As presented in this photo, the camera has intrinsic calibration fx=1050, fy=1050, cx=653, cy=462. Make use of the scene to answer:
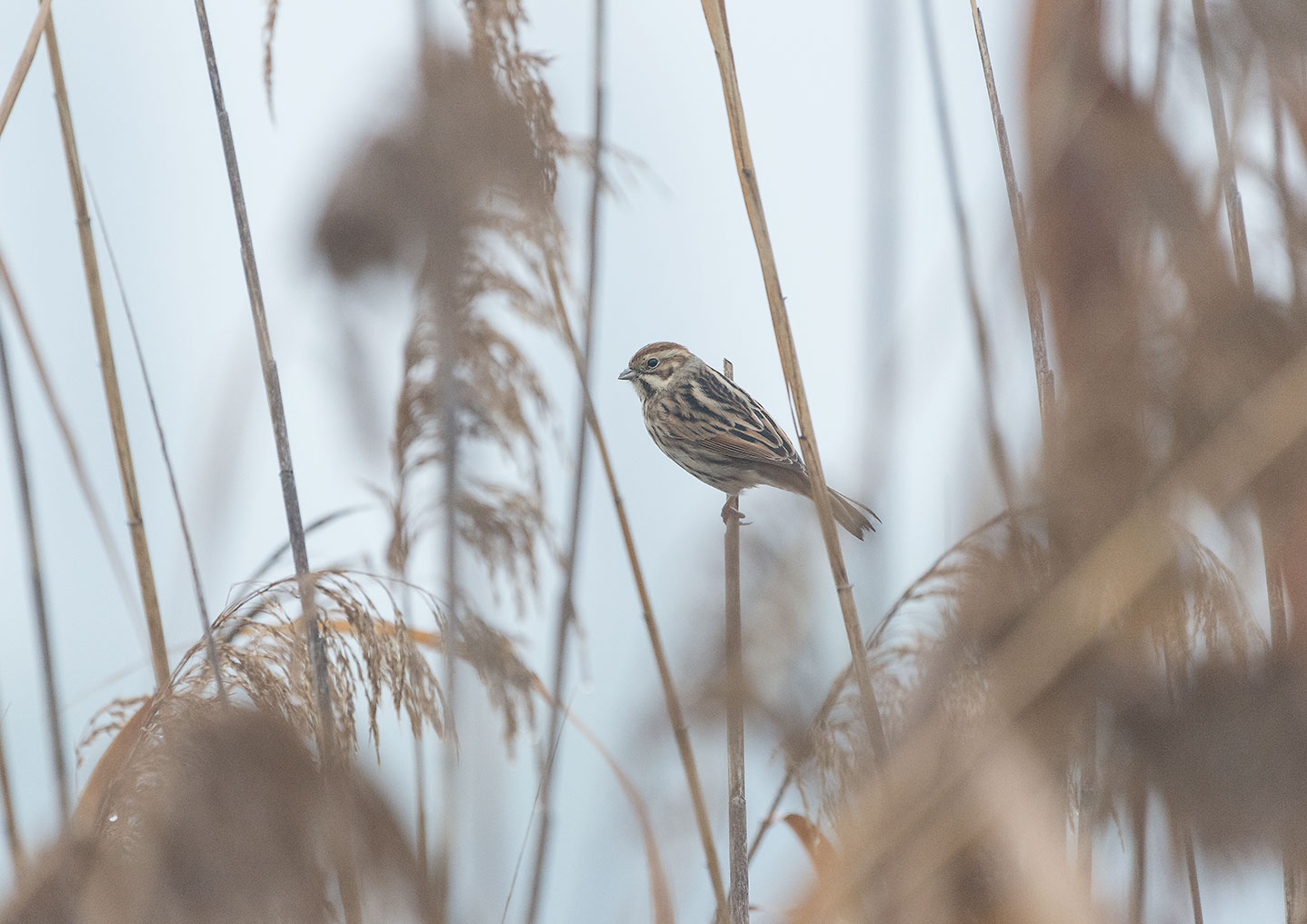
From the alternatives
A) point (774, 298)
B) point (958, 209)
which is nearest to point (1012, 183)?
point (958, 209)

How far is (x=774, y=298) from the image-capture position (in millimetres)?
1443

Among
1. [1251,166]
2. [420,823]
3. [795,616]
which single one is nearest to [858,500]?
[795,616]

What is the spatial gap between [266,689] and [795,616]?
Answer: 87 cm

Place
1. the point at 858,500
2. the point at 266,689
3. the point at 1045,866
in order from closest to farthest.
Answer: the point at 1045,866, the point at 858,500, the point at 266,689

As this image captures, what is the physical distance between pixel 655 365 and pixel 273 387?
2.55 meters

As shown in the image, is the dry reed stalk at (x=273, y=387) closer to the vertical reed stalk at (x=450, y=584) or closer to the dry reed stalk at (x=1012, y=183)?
the vertical reed stalk at (x=450, y=584)

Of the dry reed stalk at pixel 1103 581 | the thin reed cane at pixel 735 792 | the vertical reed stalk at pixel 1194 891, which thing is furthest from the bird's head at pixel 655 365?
the dry reed stalk at pixel 1103 581

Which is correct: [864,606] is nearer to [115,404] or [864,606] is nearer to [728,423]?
[115,404]

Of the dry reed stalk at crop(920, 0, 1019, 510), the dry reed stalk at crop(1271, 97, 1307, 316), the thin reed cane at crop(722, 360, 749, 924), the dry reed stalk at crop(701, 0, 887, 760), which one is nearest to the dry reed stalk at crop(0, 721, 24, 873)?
the thin reed cane at crop(722, 360, 749, 924)

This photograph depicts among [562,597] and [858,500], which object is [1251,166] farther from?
[562,597]

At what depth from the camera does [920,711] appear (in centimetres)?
109

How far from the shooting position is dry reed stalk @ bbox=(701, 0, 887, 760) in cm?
141

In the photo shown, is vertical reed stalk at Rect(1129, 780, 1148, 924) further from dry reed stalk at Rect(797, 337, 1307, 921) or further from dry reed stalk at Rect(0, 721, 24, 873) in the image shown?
dry reed stalk at Rect(0, 721, 24, 873)

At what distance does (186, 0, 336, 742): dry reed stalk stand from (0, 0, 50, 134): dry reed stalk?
0.30 m
